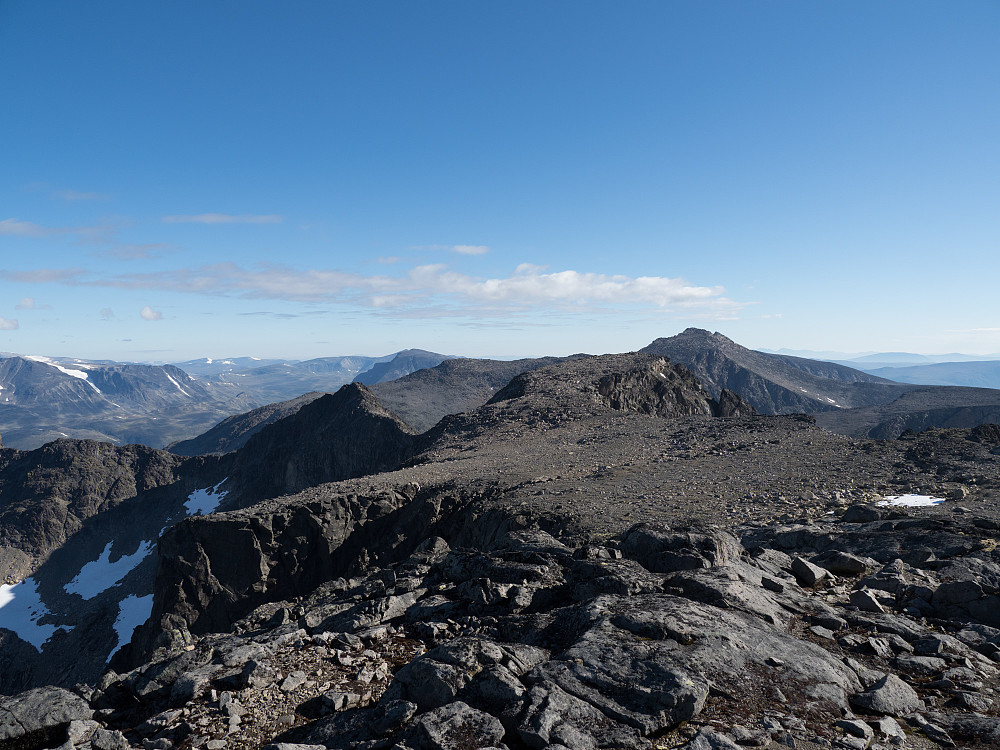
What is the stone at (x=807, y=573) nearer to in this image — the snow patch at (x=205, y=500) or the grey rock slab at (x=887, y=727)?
the grey rock slab at (x=887, y=727)

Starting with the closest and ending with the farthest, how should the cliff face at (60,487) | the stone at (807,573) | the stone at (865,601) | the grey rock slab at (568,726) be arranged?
1. the grey rock slab at (568,726)
2. the stone at (865,601)
3. the stone at (807,573)
4. the cliff face at (60,487)

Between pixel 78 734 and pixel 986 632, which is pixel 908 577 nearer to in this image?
pixel 986 632

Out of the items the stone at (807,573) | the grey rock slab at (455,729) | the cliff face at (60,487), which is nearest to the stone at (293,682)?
the grey rock slab at (455,729)

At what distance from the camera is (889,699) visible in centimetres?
727

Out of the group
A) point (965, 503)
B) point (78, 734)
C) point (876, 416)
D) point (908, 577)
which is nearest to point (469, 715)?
point (78, 734)

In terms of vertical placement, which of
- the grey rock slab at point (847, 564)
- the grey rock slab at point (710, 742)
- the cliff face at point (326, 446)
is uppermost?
the grey rock slab at point (710, 742)

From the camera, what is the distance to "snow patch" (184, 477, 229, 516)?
108 m

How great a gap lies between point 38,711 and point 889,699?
13.0 metres

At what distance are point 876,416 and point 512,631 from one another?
163m

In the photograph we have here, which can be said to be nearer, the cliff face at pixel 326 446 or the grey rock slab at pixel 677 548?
the grey rock slab at pixel 677 548

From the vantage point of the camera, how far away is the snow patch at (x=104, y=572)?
311 ft

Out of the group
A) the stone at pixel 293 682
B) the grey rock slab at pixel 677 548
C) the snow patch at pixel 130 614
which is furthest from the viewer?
the snow patch at pixel 130 614

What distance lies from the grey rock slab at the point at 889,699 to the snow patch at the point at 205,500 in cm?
11879

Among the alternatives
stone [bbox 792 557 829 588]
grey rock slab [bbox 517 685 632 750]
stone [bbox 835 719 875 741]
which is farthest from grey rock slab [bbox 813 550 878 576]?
grey rock slab [bbox 517 685 632 750]
